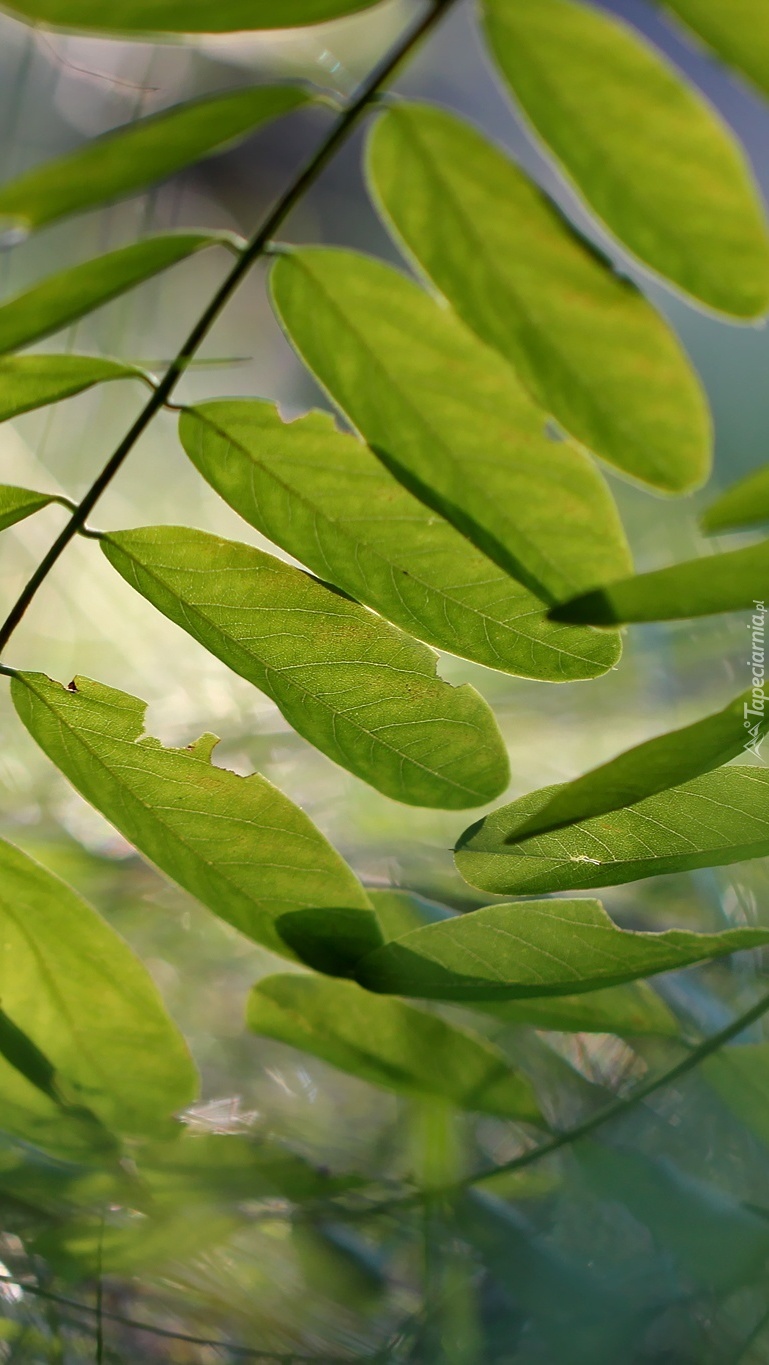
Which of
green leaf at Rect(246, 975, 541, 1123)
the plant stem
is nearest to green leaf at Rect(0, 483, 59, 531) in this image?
the plant stem

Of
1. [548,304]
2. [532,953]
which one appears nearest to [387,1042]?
[532,953]

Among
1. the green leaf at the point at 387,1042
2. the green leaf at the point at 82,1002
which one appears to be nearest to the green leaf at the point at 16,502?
the green leaf at the point at 82,1002

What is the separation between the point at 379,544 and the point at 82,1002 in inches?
9.6

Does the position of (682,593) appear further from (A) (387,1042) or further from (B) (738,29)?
(A) (387,1042)

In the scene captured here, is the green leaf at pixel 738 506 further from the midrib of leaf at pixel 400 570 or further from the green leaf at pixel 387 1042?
the green leaf at pixel 387 1042

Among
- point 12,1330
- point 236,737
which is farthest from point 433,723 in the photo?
point 236,737

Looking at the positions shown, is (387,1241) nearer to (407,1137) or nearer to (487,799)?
(407,1137)

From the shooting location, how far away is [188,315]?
3.88 ft

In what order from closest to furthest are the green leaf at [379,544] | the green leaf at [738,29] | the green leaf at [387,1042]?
the green leaf at [738,29] → the green leaf at [379,544] → the green leaf at [387,1042]

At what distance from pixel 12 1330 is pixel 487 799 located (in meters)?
0.28

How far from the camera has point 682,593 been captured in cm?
26

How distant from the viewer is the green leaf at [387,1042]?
48 centimetres

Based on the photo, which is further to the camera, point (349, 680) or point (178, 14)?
point (349, 680)

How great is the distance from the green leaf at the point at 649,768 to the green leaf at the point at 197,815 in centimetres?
11
